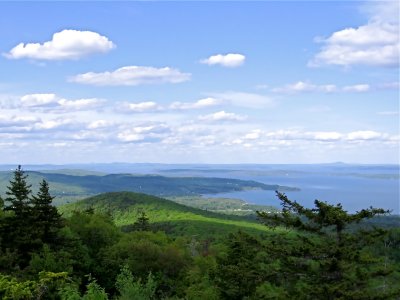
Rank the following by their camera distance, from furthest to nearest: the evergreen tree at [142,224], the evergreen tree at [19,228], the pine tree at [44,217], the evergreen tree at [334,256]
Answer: the evergreen tree at [142,224], the pine tree at [44,217], the evergreen tree at [19,228], the evergreen tree at [334,256]

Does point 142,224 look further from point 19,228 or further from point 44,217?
point 19,228

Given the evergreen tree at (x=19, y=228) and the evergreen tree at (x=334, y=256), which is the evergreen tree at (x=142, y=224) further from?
the evergreen tree at (x=334, y=256)

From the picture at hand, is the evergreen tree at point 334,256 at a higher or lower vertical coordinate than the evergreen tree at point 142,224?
higher

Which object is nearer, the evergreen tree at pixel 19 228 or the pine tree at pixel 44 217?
the evergreen tree at pixel 19 228

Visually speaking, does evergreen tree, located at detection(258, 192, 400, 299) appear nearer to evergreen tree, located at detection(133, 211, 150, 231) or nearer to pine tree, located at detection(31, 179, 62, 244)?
pine tree, located at detection(31, 179, 62, 244)

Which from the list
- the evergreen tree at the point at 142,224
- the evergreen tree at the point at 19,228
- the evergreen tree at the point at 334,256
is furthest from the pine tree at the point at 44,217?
the evergreen tree at the point at 142,224

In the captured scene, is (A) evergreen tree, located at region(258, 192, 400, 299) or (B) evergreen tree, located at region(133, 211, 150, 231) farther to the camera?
(B) evergreen tree, located at region(133, 211, 150, 231)

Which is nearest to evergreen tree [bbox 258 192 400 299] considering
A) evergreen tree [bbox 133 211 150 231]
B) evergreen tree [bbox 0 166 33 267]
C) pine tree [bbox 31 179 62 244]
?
pine tree [bbox 31 179 62 244]

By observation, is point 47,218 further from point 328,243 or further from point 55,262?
point 328,243

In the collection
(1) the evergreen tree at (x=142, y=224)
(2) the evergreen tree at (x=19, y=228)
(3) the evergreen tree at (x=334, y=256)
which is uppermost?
(3) the evergreen tree at (x=334, y=256)

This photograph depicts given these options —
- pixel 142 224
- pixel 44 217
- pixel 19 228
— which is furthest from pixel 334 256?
pixel 142 224

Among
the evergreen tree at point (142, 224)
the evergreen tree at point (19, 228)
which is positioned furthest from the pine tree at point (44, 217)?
the evergreen tree at point (142, 224)

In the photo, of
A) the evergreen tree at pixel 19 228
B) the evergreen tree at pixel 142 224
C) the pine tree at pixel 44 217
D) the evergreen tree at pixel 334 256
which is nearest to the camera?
the evergreen tree at pixel 334 256

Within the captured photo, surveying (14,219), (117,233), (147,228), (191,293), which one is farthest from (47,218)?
(147,228)
